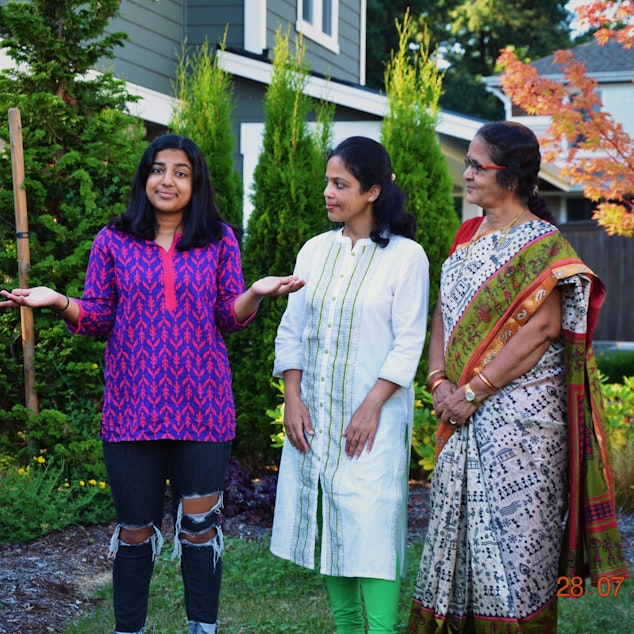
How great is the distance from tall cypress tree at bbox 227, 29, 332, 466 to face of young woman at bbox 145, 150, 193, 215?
10.5ft

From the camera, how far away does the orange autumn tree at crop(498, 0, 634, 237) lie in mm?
8172

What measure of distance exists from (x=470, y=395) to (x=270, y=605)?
5.83ft

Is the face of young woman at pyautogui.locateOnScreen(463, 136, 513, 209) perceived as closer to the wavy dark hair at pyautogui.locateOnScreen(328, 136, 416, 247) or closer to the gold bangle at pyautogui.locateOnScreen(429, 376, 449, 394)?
the wavy dark hair at pyautogui.locateOnScreen(328, 136, 416, 247)

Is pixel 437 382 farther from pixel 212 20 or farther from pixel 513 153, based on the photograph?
pixel 212 20

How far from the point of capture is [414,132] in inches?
270

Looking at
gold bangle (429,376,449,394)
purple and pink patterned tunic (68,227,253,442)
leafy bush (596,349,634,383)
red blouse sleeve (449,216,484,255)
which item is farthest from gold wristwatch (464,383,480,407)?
leafy bush (596,349,634,383)

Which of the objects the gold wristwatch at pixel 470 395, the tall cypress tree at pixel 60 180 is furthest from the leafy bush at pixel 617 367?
the gold wristwatch at pixel 470 395

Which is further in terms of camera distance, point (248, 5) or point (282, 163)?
point (248, 5)

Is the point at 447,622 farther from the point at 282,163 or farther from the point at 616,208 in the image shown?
the point at 616,208

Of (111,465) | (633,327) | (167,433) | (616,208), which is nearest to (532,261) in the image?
(167,433)

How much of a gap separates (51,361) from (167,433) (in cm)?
270

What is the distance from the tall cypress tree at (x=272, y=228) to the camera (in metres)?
6.57

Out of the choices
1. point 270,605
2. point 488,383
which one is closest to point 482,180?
point 488,383

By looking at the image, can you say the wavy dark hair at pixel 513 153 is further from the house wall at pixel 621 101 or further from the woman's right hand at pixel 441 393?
the house wall at pixel 621 101
